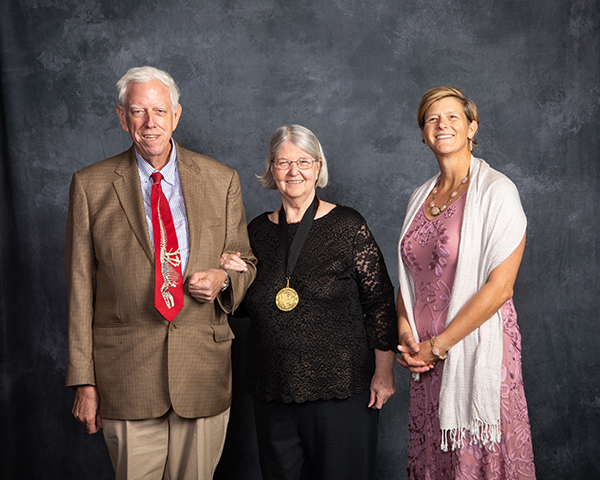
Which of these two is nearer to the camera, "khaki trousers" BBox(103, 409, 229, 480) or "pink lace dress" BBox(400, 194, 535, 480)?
"pink lace dress" BBox(400, 194, 535, 480)

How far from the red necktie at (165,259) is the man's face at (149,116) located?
0.40ft

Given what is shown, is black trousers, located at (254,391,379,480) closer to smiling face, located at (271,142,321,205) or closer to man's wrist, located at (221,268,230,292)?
man's wrist, located at (221,268,230,292)

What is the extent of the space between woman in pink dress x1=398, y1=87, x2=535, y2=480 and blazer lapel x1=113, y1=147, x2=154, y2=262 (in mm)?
1074

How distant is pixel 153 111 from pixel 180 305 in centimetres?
77

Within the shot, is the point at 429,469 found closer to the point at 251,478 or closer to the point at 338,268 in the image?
the point at 338,268

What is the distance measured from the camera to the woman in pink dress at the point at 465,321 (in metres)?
1.85

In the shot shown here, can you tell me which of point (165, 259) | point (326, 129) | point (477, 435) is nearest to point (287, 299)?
point (165, 259)

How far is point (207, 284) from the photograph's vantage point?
1917 mm

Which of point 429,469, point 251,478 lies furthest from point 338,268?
point 251,478

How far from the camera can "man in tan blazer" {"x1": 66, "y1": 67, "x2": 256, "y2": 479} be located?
197cm

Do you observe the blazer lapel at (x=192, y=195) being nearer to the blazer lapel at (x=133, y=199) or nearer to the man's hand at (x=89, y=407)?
the blazer lapel at (x=133, y=199)

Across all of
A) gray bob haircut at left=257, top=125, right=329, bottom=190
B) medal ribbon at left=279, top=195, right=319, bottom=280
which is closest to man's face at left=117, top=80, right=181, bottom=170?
gray bob haircut at left=257, top=125, right=329, bottom=190

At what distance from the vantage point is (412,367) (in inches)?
80.5

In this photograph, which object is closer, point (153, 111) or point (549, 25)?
point (153, 111)
